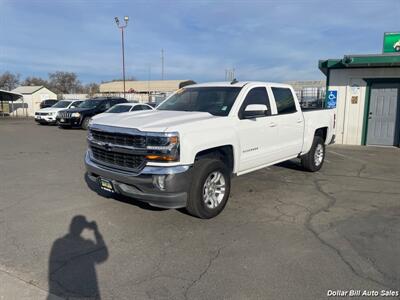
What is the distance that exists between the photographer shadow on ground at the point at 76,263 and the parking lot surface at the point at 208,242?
0.01 meters

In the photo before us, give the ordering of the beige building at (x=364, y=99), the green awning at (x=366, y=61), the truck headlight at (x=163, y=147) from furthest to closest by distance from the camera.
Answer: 1. the beige building at (x=364, y=99)
2. the green awning at (x=366, y=61)
3. the truck headlight at (x=163, y=147)

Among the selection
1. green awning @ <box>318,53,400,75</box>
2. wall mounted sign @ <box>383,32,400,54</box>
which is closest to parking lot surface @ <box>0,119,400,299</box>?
green awning @ <box>318,53,400,75</box>

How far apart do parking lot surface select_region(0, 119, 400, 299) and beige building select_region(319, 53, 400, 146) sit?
631 centimetres

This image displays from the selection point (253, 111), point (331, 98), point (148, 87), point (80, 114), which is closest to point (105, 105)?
point (80, 114)

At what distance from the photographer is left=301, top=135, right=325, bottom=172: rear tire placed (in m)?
7.71

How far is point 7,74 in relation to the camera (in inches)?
3004

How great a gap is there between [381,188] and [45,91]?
43.4 meters

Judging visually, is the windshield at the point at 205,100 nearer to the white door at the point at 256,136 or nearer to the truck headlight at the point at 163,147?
the white door at the point at 256,136

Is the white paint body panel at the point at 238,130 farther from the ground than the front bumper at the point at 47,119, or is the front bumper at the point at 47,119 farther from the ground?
the white paint body panel at the point at 238,130

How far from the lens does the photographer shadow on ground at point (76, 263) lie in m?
3.10

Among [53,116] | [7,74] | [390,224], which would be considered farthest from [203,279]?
[7,74]

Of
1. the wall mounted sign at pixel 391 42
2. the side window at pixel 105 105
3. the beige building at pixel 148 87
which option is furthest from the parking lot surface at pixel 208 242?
A: the beige building at pixel 148 87

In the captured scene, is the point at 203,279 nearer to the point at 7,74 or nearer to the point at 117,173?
the point at 117,173

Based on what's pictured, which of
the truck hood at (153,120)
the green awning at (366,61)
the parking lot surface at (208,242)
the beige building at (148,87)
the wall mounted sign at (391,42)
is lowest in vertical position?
the parking lot surface at (208,242)
